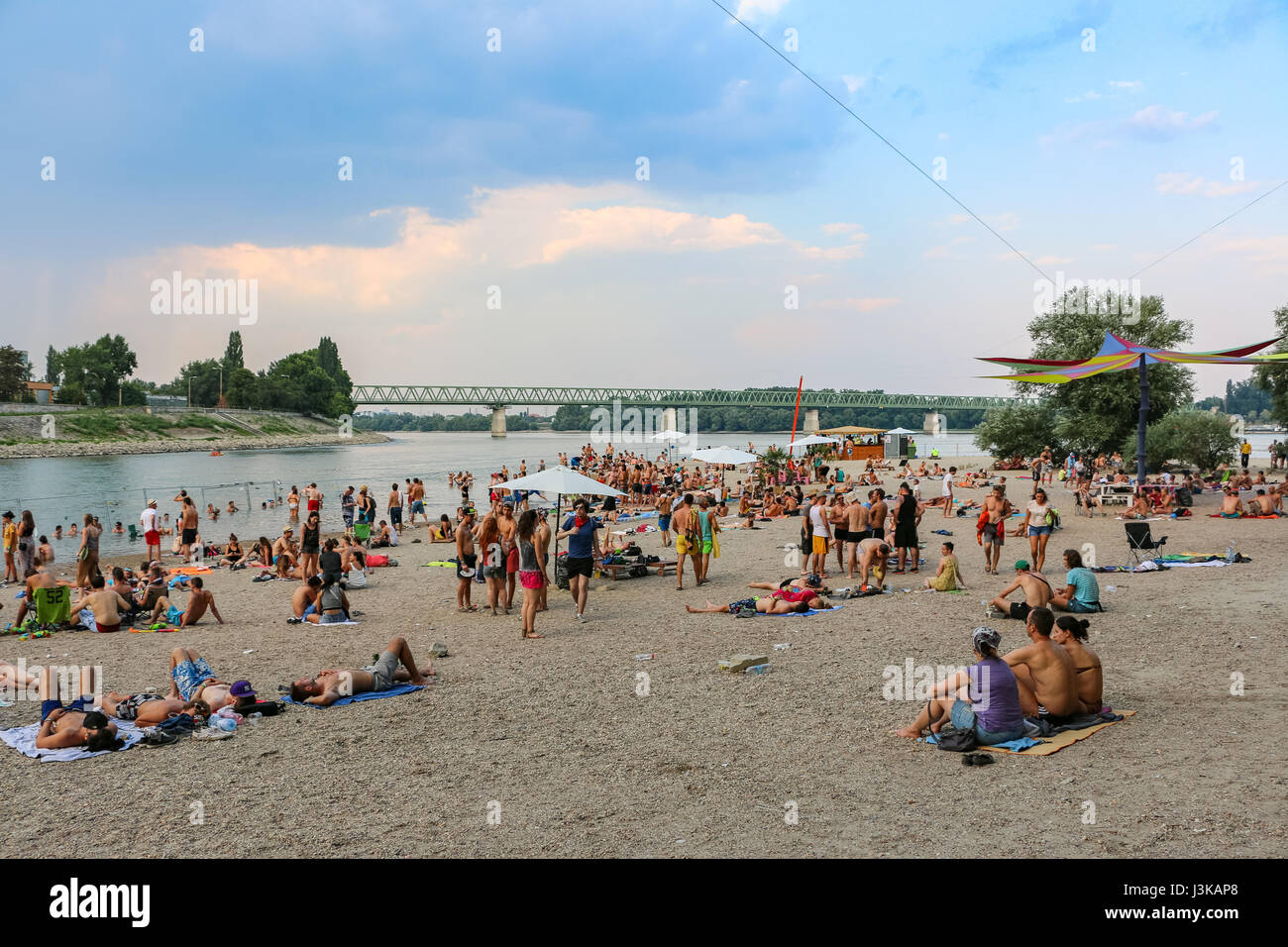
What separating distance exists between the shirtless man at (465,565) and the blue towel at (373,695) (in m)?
3.93

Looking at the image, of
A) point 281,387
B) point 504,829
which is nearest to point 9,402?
point 281,387

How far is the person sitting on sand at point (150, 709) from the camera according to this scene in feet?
22.4

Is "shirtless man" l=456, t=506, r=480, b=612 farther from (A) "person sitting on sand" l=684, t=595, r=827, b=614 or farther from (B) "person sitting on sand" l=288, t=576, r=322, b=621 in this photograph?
(A) "person sitting on sand" l=684, t=595, r=827, b=614

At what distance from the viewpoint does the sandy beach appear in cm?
468

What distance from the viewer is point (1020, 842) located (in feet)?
14.5

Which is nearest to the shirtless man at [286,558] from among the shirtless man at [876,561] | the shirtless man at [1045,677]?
the shirtless man at [876,561]

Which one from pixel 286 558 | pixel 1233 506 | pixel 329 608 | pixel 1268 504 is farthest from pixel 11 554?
pixel 1268 504

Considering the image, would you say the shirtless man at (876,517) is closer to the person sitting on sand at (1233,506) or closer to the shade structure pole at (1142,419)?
the shade structure pole at (1142,419)

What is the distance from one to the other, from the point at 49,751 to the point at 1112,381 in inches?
1234

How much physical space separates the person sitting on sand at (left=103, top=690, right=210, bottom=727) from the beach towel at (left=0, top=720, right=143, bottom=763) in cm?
9

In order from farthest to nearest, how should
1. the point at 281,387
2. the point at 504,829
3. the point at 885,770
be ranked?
1. the point at 281,387
2. the point at 885,770
3. the point at 504,829

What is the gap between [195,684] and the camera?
7.52 metres
